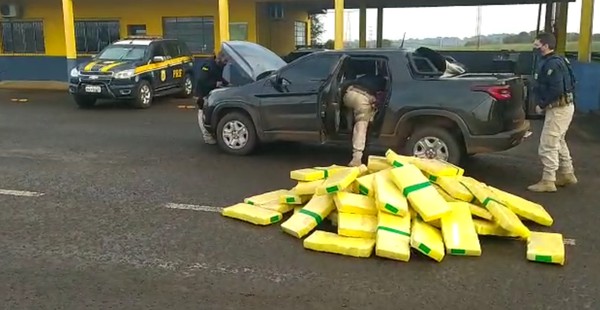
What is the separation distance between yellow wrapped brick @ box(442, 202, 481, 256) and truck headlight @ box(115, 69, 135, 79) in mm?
11093

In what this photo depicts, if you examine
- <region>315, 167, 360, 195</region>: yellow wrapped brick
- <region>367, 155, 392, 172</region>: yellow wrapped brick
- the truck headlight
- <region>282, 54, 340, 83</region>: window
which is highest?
<region>282, 54, 340, 83</region>: window

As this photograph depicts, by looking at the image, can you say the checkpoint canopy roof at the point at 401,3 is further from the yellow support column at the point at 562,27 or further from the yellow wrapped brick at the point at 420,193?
the yellow wrapped brick at the point at 420,193

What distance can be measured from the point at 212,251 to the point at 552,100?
4.19m

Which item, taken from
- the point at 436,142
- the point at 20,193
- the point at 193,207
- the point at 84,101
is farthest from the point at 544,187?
the point at 84,101

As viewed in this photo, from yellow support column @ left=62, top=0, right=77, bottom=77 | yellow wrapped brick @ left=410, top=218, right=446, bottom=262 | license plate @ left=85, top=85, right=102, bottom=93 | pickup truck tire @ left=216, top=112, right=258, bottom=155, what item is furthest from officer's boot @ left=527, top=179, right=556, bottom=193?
yellow support column @ left=62, top=0, right=77, bottom=77

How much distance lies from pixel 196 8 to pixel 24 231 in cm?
1578

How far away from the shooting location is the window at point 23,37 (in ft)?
70.9

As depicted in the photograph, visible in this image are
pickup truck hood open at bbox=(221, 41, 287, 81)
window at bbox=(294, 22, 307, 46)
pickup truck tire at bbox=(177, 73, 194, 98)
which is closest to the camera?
pickup truck hood open at bbox=(221, 41, 287, 81)

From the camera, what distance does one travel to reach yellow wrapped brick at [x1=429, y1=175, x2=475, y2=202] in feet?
17.6

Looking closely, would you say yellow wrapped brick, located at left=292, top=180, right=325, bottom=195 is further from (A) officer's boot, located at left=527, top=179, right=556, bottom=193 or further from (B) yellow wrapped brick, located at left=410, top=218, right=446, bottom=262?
(A) officer's boot, located at left=527, top=179, right=556, bottom=193

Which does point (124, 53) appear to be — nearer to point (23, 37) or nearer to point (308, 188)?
point (23, 37)

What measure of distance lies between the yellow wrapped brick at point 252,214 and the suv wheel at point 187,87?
11.8 meters

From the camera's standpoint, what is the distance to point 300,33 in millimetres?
24797

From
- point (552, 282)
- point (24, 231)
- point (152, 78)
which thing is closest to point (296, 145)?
point (24, 231)
